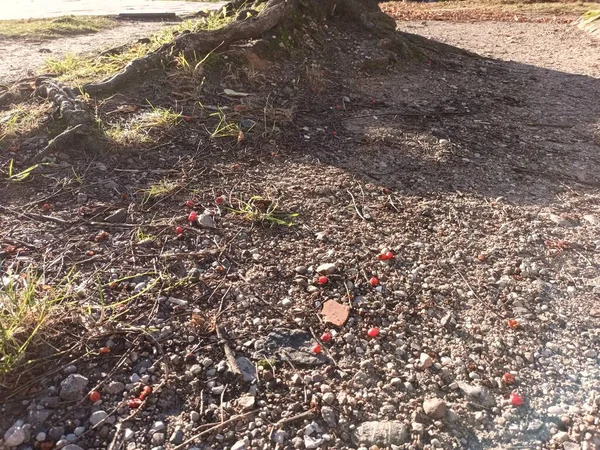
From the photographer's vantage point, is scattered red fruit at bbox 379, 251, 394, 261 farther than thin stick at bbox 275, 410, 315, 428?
Yes

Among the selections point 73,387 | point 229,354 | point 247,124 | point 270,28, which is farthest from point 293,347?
point 270,28

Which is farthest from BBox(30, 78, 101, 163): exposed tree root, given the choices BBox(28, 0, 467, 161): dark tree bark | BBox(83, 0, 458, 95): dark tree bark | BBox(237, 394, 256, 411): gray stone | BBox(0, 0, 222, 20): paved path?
BBox(0, 0, 222, 20): paved path

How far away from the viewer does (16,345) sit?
1.85m

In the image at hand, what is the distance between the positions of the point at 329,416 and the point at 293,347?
372mm

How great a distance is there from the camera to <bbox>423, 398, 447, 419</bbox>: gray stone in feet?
5.83

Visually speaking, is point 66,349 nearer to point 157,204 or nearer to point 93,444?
point 93,444

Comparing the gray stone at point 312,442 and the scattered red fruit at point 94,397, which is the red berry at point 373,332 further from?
the scattered red fruit at point 94,397

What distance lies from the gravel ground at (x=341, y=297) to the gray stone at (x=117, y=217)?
0.01 metres

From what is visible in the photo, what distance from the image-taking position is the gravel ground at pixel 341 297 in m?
1.76

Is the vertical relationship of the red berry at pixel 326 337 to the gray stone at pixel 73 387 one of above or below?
below

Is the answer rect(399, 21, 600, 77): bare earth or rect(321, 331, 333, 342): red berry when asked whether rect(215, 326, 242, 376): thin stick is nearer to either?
rect(321, 331, 333, 342): red berry

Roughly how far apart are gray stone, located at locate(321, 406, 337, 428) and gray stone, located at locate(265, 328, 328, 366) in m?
0.23

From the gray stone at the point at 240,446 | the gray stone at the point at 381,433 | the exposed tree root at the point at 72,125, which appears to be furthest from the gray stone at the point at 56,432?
the exposed tree root at the point at 72,125

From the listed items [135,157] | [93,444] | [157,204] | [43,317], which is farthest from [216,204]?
[93,444]
